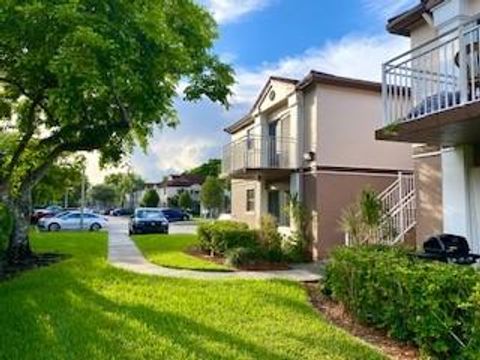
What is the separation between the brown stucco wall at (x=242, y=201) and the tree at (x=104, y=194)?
80993mm

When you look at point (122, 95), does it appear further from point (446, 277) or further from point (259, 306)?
point (446, 277)

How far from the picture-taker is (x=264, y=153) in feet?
68.5

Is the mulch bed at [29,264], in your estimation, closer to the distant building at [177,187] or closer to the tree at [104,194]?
the distant building at [177,187]

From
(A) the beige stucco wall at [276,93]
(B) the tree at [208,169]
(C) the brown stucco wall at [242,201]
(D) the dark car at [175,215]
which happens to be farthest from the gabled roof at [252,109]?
(B) the tree at [208,169]

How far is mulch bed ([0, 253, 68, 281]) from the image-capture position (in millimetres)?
14359

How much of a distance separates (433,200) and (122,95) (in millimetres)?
7638

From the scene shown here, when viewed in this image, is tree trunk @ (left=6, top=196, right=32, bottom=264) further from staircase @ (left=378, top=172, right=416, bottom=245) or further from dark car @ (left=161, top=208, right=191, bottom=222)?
dark car @ (left=161, top=208, right=191, bottom=222)

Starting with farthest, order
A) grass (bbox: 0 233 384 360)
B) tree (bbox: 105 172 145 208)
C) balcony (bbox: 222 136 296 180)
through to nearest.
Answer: tree (bbox: 105 172 145 208) → balcony (bbox: 222 136 296 180) → grass (bbox: 0 233 384 360)

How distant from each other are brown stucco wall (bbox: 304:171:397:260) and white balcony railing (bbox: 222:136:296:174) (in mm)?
1747

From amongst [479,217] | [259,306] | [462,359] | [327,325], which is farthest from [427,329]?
[479,217]

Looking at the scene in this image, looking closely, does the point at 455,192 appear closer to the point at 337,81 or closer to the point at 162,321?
the point at 162,321

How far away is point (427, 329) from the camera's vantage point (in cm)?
678

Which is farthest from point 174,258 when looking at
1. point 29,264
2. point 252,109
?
point 252,109

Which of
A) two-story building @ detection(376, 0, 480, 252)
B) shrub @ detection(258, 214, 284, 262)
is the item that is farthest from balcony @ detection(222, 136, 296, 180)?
two-story building @ detection(376, 0, 480, 252)
